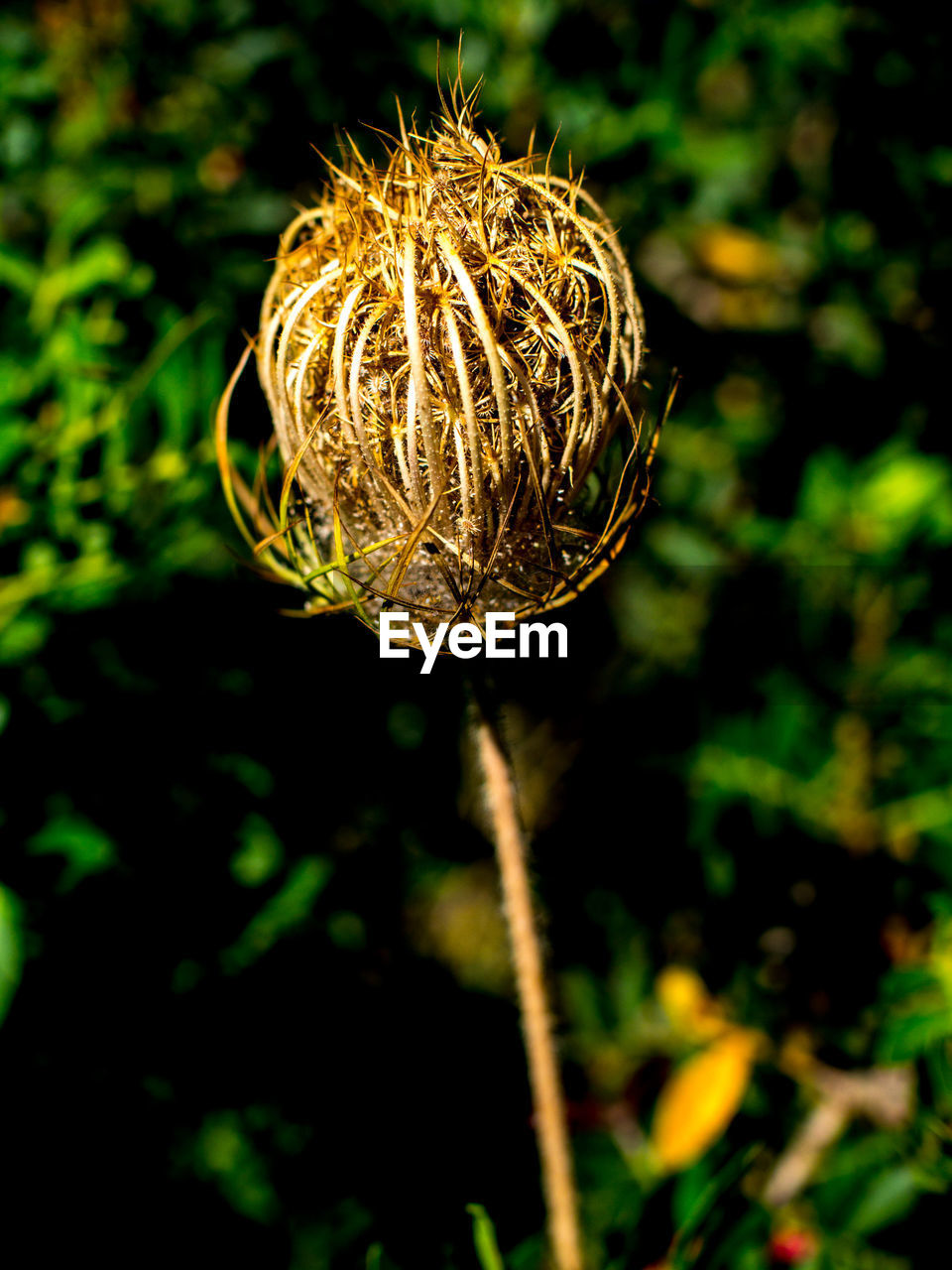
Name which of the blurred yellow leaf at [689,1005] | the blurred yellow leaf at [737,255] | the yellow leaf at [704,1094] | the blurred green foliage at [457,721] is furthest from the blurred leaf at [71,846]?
the blurred yellow leaf at [737,255]

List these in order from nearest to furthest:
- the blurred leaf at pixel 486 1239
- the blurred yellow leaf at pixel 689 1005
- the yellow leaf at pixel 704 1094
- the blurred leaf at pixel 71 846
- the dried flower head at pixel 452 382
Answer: the dried flower head at pixel 452 382 → the blurred leaf at pixel 486 1239 → the blurred leaf at pixel 71 846 → the yellow leaf at pixel 704 1094 → the blurred yellow leaf at pixel 689 1005

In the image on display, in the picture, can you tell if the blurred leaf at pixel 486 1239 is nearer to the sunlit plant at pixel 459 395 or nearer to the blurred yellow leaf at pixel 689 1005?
the sunlit plant at pixel 459 395

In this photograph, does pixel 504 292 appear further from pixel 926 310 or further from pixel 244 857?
pixel 926 310

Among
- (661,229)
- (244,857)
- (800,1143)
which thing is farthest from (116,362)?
(800,1143)

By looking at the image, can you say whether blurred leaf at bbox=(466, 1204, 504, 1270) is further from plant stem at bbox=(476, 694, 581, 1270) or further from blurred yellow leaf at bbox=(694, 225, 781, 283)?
blurred yellow leaf at bbox=(694, 225, 781, 283)

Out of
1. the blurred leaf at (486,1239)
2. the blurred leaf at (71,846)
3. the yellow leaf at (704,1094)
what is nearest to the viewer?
the blurred leaf at (486,1239)

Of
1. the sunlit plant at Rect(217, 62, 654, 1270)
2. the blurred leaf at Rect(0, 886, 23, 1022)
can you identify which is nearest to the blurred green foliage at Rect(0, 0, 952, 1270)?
the blurred leaf at Rect(0, 886, 23, 1022)

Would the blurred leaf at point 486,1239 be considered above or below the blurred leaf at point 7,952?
below

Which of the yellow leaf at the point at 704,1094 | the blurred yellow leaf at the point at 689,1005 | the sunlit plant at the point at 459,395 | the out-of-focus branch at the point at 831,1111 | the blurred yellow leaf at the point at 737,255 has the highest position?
the blurred yellow leaf at the point at 737,255
